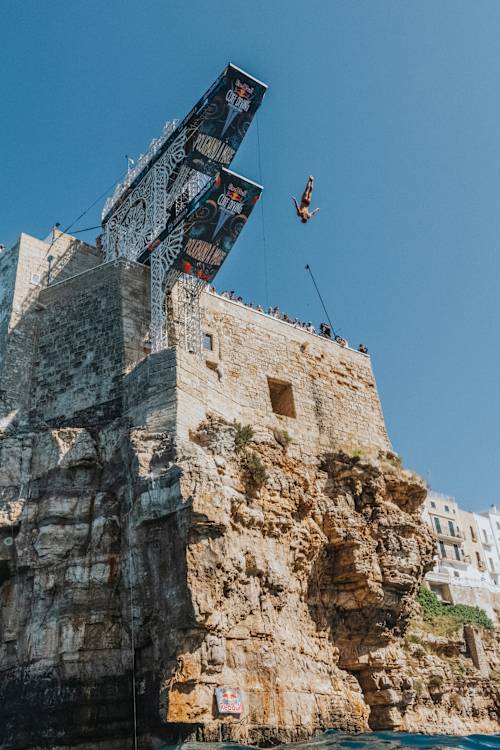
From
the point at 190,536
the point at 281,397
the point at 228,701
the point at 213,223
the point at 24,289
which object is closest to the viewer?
the point at 228,701

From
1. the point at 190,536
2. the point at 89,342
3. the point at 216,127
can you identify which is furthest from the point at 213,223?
the point at 190,536

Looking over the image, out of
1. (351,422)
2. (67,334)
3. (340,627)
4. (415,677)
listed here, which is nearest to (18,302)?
(67,334)

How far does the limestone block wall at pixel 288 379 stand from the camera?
20.5 meters

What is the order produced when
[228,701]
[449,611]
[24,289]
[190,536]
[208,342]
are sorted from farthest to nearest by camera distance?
[449,611]
[208,342]
[24,289]
[190,536]
[228,701]

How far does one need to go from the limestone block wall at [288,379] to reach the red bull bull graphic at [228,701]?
6.56m

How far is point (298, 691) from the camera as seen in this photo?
50.8 feet

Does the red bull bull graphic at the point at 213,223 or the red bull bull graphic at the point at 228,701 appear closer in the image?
the red bull bull graphic at the point at 228,701

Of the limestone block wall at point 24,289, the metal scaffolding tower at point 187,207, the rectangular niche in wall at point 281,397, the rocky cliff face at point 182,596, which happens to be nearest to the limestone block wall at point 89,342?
the limestone block wall at point 24,289

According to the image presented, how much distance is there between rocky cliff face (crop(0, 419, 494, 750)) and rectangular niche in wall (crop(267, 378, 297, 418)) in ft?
7.93

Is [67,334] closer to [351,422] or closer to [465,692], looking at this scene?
[351,422]

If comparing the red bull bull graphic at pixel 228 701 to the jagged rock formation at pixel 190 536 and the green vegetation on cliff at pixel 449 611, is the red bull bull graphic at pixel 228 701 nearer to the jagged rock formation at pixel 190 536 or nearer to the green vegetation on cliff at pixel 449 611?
the jagged rock formation at pixel 190 536

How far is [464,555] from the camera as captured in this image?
141 feet

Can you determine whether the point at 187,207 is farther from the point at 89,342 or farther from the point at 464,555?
the point at 464,555

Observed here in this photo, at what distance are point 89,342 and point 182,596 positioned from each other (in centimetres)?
814
